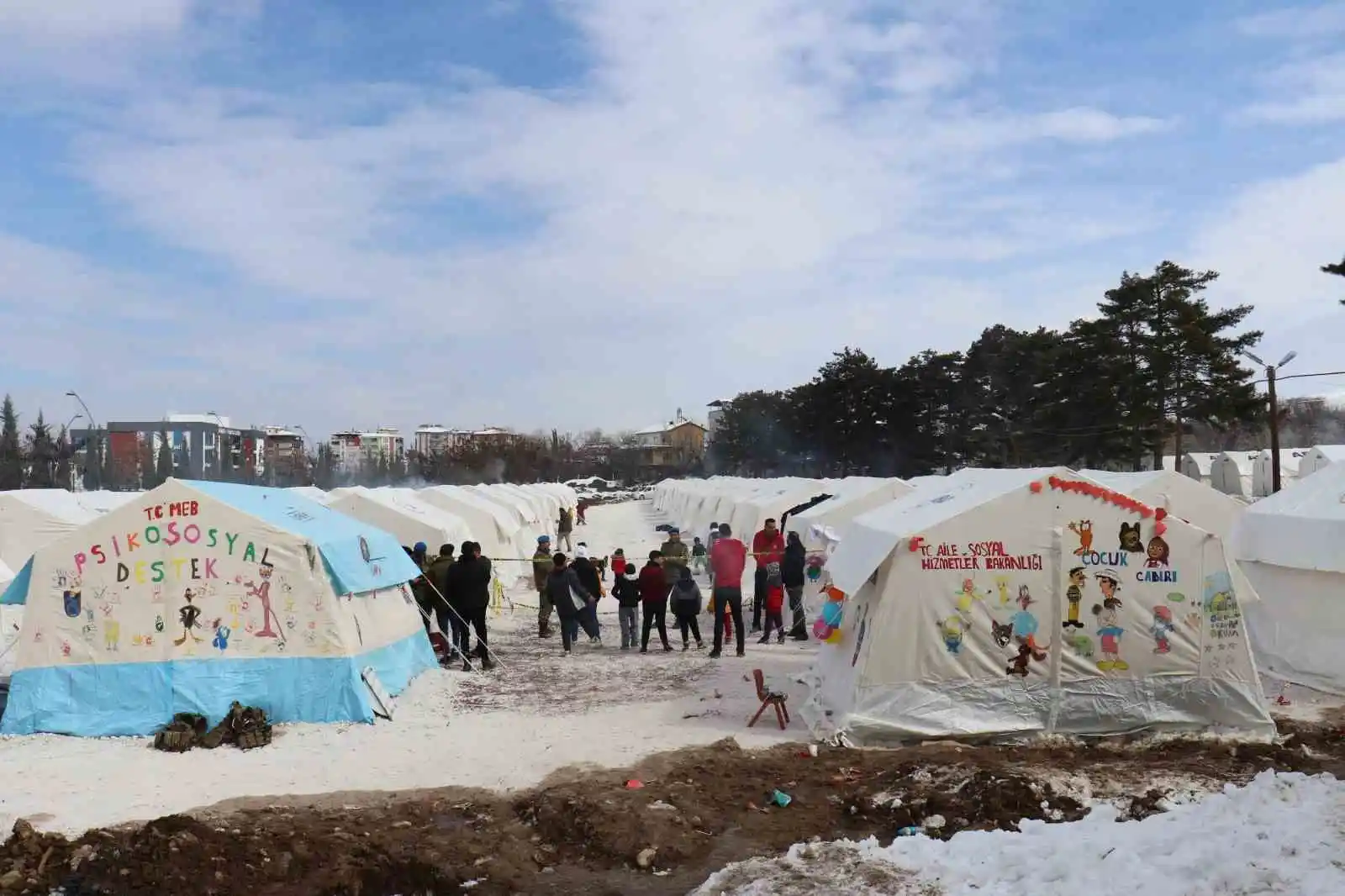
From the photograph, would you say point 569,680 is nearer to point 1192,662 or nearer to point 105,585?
point 105,585

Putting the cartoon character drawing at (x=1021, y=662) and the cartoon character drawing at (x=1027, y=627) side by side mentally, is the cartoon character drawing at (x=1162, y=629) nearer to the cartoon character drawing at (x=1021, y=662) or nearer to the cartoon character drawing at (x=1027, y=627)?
the cartoon character drawing at (x=1027, y=627)

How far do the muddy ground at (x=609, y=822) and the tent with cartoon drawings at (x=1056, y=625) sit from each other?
0.62 meters

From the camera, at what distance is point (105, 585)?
1064 centimetres

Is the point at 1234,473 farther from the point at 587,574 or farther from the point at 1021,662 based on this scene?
the point at 1021,662

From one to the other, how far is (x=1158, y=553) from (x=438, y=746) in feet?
23.7

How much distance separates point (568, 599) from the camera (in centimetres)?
1496

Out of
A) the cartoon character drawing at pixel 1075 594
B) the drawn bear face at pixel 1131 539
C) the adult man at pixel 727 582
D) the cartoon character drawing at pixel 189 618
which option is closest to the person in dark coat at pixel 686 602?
the adult man at pixel 727 582

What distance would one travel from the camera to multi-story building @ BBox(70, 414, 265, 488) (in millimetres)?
76250

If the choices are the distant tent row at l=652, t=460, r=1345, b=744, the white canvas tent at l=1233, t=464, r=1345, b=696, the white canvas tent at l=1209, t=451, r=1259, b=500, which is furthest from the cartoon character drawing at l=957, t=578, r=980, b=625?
the white canvas tent at l=1209, t=451, r=1259, b=500

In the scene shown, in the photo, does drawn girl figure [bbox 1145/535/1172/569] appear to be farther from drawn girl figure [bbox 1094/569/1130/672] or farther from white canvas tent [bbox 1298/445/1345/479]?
white canvas tent [bbox 1298/445/1345/479]

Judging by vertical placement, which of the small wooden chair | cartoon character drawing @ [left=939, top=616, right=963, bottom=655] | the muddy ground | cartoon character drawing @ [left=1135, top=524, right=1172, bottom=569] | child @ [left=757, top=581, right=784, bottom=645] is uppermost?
cartoon character drawing @ [left=1135, top=524, right=1172, bottom=569]

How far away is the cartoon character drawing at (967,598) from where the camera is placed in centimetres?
988

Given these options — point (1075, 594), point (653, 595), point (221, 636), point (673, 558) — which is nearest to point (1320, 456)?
point (673, 558)

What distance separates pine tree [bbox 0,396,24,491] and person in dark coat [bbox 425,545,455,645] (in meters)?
51.7
